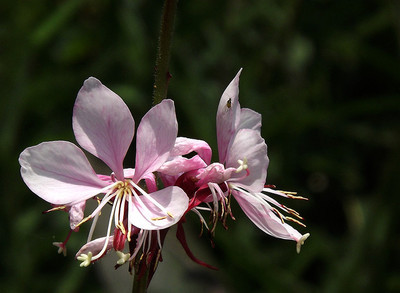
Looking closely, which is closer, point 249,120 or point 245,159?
point 245,159

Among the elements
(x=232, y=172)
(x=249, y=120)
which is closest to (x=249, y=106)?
(x=249, y=120)

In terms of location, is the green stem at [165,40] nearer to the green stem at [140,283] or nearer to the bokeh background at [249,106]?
the green stem at [140,283]

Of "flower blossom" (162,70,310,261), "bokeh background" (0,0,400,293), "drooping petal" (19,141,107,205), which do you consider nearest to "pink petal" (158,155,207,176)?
"flower blossom" (162,70,310,261)

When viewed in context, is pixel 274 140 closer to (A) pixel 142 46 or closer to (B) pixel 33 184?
Result: (A) pixel 142 46

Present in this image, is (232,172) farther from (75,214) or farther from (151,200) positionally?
(75,214)

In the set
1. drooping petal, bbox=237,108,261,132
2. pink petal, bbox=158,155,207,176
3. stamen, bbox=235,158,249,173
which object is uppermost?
drooping petal, bbox=237,108,261,132

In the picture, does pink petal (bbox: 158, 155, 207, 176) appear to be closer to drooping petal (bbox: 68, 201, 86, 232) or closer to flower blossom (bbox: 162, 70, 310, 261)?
flower blossom (bbox: 162, 70, 310, 261)
